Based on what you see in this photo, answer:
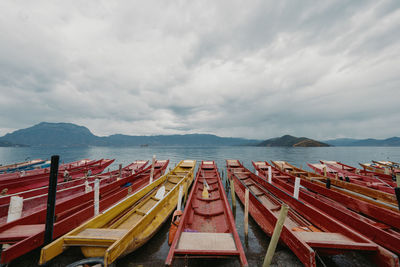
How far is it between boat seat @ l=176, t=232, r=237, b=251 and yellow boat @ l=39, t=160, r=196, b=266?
1.93m

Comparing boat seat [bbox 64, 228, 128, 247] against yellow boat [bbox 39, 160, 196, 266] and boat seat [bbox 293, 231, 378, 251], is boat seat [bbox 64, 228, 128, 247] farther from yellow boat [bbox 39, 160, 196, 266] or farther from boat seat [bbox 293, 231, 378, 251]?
boat seat [bbox 293, 231, 378, 251]

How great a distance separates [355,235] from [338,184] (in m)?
9.55

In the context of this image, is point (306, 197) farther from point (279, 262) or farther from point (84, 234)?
point (84, 234)

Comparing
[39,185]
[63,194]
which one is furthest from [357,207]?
[39,185]

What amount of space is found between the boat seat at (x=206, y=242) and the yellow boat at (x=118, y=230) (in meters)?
1.93

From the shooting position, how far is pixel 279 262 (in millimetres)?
5633

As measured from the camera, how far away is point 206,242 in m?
4.96

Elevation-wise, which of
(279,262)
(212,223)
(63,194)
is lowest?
(279,262)

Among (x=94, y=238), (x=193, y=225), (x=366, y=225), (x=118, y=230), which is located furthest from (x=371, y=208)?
(x=94, y=238)

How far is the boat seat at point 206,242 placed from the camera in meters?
4.68

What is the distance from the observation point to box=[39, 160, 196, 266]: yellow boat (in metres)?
4.44

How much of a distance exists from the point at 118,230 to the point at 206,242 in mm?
3349

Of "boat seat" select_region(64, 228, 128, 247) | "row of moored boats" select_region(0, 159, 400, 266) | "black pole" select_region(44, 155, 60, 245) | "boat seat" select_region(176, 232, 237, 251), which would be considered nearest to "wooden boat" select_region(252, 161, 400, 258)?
"row of moored boats" select_region(0, 159, 400, 266)

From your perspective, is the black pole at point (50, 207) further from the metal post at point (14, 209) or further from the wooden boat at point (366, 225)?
the wooden boat at point (366, 225)
